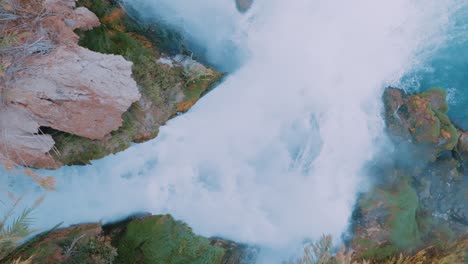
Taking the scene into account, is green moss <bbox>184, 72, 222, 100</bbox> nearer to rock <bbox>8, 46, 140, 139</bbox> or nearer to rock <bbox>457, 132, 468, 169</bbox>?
rock <bbox>8, 46, 140, 139</bbox>

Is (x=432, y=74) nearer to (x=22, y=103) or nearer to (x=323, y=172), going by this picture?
(x=323, y=172)

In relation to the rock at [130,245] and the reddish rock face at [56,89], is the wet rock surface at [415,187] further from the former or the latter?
the reddish rock face at [56,89]

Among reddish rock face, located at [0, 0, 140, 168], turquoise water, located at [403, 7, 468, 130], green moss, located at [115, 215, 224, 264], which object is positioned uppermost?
turquoise water, located at [403, 7, 468, 130]

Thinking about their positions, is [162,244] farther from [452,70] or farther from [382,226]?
[452,70]

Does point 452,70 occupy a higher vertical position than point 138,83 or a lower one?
higher

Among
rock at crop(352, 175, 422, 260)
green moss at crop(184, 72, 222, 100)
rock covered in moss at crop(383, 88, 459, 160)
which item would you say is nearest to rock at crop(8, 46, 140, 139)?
green moss at crop(184, 72, 222, 100)

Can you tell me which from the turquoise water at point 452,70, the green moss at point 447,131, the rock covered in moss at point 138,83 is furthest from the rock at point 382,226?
the rock covered in moss at point 138,83

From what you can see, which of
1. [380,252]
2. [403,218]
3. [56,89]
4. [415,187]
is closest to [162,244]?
[56,89]

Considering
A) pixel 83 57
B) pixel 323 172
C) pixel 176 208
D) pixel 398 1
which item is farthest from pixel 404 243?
pixel 83 57
